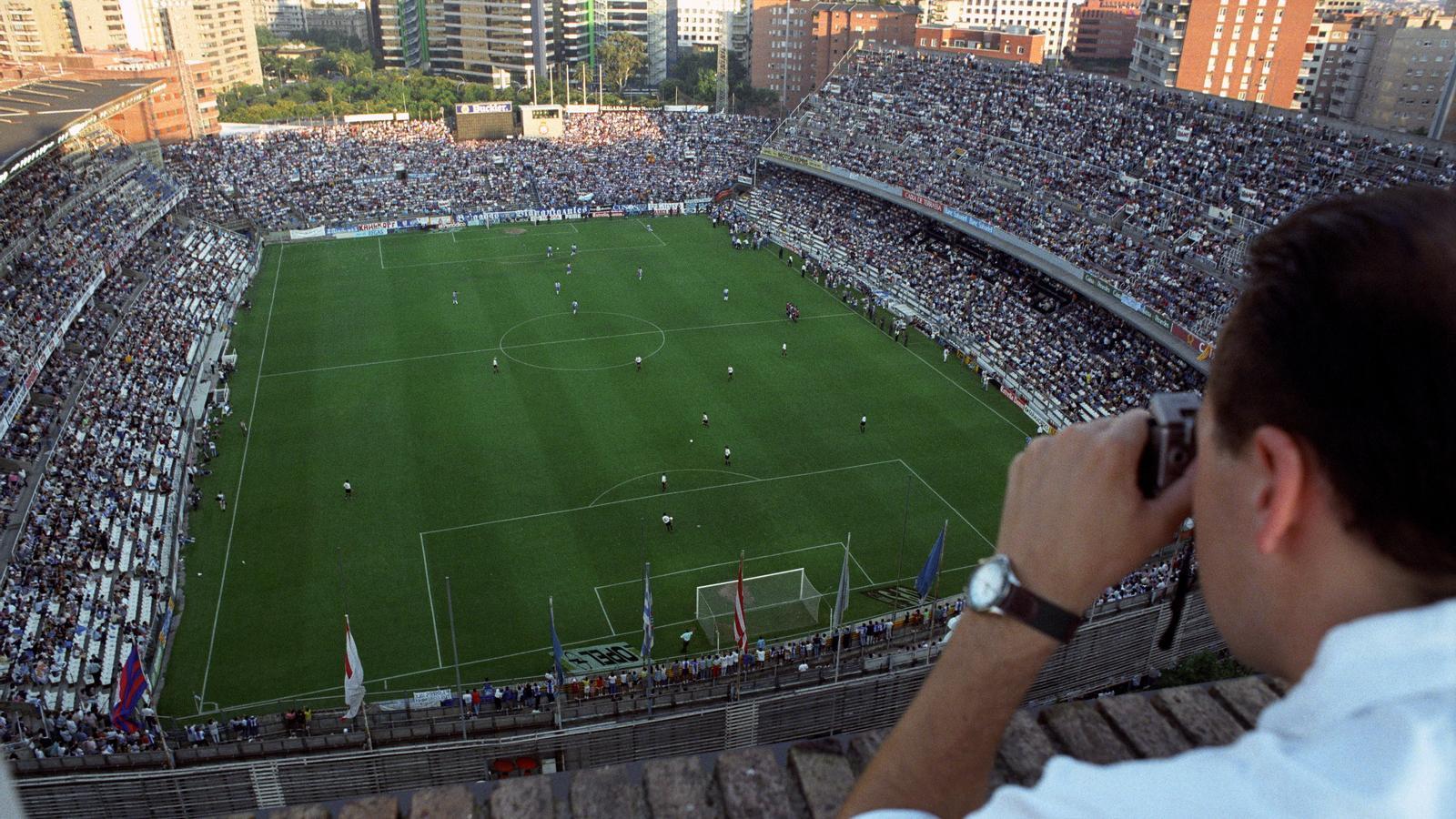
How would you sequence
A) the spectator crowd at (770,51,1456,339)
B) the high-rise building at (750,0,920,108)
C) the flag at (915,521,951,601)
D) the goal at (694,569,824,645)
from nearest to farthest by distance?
the flag at (915,521,951,601) < the goal at (694,569,824,645) < the spectator crowd at (770,51,1456,339) < the high-rise building at (750,0,920,108)

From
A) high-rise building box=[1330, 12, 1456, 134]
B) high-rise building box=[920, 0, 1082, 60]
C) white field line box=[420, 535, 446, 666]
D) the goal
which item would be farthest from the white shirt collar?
high-rise building box=[920, 0, 1082, 60]

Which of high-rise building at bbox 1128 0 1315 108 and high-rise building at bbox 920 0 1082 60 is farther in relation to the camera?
high-rise building at bbox 920 0 1082 60

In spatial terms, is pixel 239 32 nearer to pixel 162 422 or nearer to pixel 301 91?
pixel 301 91

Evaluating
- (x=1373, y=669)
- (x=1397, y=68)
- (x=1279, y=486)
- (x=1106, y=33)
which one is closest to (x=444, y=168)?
(x=1279, y=486)

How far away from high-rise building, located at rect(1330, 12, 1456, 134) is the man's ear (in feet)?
330

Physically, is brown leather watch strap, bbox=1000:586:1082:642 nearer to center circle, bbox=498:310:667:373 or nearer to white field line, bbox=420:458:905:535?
white field line, bbox=420:458:905:535

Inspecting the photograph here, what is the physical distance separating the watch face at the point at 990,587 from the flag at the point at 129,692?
20847mm

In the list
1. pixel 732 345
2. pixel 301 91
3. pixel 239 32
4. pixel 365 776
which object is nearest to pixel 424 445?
pixel 732 345

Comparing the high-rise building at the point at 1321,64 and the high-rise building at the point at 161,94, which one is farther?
the high-rise building at the point at 1321,64

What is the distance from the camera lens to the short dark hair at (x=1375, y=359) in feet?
4.52

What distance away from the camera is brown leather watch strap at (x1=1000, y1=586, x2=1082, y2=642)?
2.09m

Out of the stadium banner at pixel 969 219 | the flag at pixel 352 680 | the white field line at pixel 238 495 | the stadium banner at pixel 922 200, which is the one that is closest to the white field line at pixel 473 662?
the white field line at pixel 238 495

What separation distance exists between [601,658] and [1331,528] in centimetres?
2387

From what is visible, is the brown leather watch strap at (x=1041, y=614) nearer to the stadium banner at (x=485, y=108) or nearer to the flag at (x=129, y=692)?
the flag at (x=129, y=692)
